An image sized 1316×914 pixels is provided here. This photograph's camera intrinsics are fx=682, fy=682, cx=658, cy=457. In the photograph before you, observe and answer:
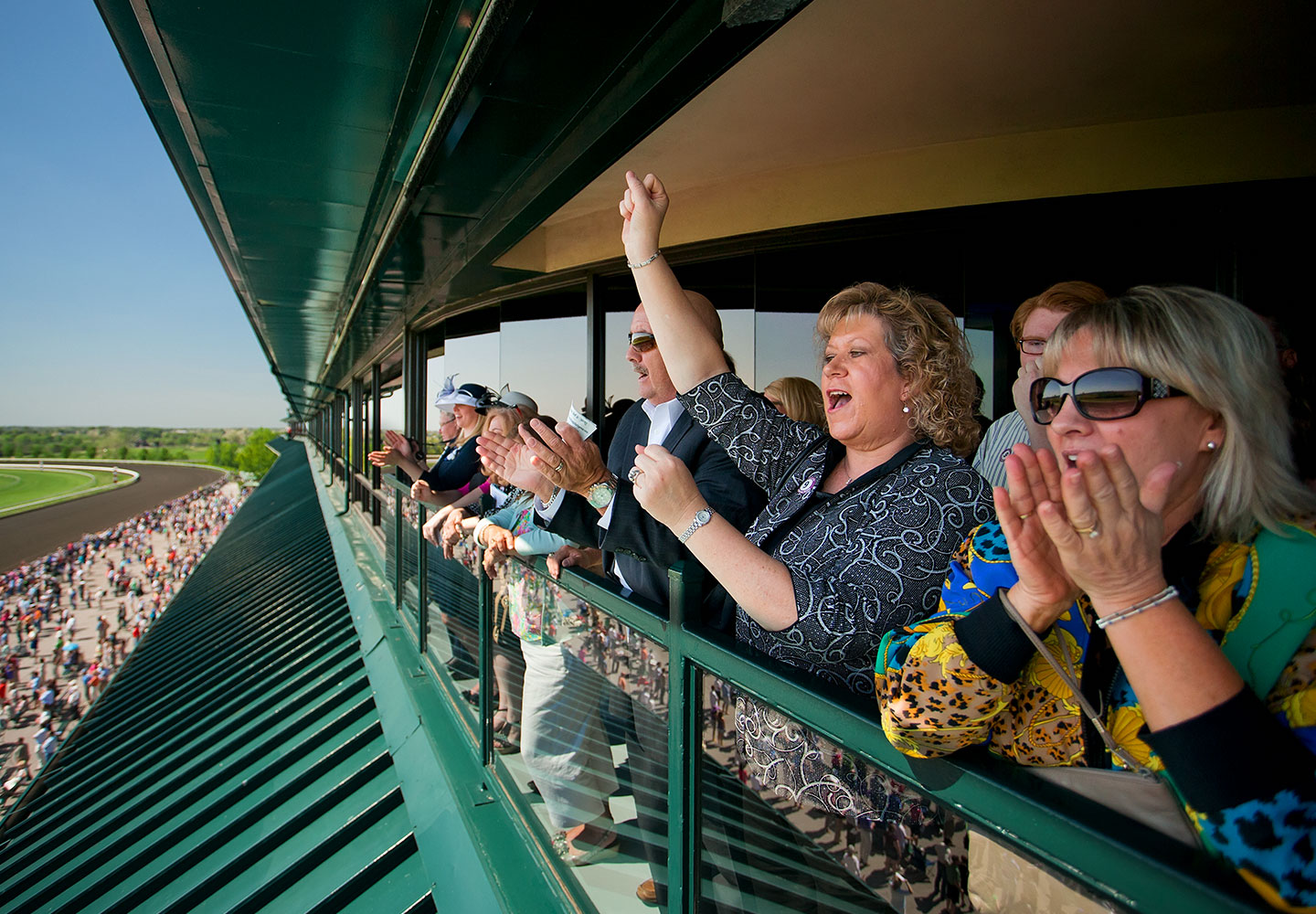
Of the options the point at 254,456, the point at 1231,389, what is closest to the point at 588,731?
the point at 1231,389

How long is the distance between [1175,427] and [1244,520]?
0.52ft

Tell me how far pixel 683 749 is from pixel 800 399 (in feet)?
5.39

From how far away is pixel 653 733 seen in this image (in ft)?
5.63

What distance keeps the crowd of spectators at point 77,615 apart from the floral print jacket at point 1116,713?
45.4ft

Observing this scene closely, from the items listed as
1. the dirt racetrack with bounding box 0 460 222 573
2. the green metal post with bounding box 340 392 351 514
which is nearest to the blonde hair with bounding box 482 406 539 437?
the green metal post with bounding box 340 392 351 514

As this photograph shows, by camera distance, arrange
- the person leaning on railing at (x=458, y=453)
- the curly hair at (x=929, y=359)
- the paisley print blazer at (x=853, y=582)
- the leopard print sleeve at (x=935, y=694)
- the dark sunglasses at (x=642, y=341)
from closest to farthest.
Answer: the leopard print sleeve at (x=935, y=694) → the paisley print blazer at (x=853, y=582) → the curly hair at (x=929, y=359) → the dark sunglasses at (x=642, y=341) → the person leaning on railing at (x=458, y=453)

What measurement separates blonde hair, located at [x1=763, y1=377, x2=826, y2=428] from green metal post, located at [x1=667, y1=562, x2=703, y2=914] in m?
1.42

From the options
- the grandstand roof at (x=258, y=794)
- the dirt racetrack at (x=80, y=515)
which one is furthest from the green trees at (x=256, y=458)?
the grandstand roof at (x=258, y=794)

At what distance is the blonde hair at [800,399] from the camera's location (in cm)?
270

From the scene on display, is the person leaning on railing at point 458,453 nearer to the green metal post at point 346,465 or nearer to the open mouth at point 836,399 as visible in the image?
the open mouth at point 836,399

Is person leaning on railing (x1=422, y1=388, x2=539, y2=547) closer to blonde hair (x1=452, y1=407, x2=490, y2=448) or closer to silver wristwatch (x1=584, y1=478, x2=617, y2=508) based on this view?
blonde hair (x1=452, y1=407, x2=490, y2=448)

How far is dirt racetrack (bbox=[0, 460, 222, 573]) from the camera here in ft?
190

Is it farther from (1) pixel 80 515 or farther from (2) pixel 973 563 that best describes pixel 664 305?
(1) pixel 80 515

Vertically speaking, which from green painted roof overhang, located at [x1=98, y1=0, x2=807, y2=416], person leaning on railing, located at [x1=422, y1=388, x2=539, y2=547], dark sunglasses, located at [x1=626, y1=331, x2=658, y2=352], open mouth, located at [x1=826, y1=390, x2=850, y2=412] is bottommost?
person leaning on railing, located at [x1=422, y1=388, x2=539, y2=547]
